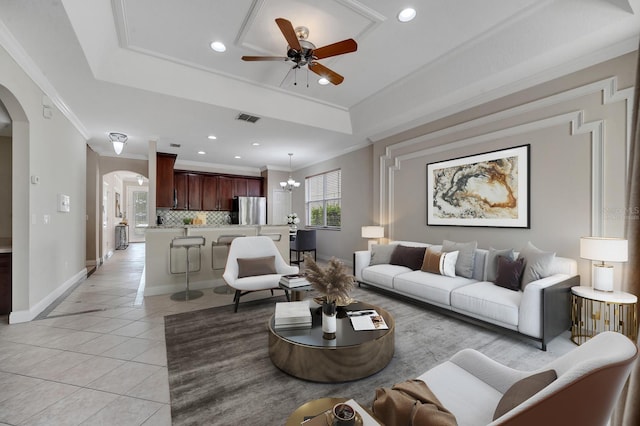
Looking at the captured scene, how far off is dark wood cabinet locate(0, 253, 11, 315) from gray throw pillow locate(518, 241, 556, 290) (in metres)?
5.87

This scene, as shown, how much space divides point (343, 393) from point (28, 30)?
405 centimetres

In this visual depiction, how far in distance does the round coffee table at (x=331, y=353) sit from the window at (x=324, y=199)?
4889mm

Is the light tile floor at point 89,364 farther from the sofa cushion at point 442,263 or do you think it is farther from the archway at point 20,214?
the sofa cushion at point 442,263

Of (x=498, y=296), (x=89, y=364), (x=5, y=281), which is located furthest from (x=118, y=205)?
(x=498, y=296)

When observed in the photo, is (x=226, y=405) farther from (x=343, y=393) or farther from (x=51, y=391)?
Answer: (x=51, y=391)

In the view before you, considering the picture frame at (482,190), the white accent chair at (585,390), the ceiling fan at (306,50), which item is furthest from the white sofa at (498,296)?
the ceiling fan at (306,50)

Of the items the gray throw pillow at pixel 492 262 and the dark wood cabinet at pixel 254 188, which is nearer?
the gray throw pillow at pixel 492 262

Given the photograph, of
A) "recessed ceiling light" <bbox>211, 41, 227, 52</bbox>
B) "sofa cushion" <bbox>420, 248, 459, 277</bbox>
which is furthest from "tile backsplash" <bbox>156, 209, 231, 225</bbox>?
"sofa cushion" <bbox>420, 248, 459, 277</bbox>

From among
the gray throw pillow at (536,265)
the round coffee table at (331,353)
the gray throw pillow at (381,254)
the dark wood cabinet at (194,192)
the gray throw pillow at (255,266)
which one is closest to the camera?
the round coffee table at (331,353)

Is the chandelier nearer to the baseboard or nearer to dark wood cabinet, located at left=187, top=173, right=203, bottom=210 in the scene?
dark wood cabinet, located at left=187, top=173, right=203, bottom=210

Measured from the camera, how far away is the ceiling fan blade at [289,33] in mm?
2354

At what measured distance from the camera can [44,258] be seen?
11.8 feet

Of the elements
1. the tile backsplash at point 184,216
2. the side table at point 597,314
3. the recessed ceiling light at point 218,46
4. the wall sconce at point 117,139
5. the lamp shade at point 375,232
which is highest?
the recessed ceiling light at point 218,46

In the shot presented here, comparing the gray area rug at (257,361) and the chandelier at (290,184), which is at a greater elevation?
the chandelier at (290,184)
